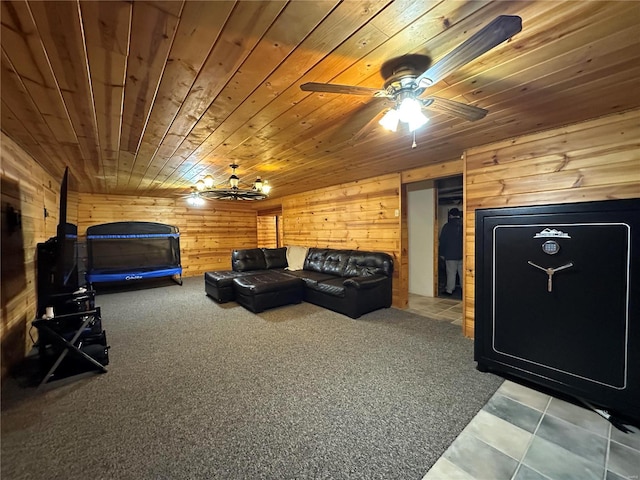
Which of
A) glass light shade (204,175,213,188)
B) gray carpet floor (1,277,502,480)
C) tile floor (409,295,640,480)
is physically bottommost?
tile floor (409,295,640,480)

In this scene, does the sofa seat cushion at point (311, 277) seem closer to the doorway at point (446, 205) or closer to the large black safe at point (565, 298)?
the doorway at point (446, 205)

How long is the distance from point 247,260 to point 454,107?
15.4ft

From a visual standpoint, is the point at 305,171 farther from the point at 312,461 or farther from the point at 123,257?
the point at 123,257

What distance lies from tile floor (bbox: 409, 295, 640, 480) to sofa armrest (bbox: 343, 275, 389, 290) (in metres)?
1.97

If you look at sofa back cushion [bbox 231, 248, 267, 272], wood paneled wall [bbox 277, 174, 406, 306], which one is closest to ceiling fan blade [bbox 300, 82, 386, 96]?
wood paneled wall [bbox 277, 174, 406, 306]

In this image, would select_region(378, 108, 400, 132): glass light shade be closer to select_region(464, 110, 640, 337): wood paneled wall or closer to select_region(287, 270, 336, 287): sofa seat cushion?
select_region(464, 110, 640, 337): wood paneled wall

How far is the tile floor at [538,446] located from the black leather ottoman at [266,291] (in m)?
2.96

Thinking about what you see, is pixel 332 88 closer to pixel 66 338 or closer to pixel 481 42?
pixel 481 42

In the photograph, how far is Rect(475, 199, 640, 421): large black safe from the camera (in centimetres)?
165

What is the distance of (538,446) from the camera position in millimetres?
1510

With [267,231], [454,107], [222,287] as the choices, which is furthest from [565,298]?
[267,231]

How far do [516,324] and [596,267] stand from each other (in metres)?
0.67

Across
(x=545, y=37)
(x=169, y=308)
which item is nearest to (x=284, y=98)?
(x=545, y=37)

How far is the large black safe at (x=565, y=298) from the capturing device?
1648 mm
